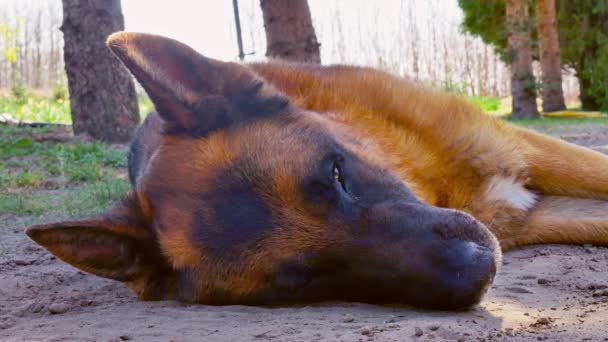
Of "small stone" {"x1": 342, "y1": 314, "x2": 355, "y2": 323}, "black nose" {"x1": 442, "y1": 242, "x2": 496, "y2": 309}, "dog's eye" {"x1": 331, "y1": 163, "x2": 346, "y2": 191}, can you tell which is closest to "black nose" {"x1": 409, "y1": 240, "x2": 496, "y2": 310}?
"black nose" {"x1": 442, "y1": 242, "x2": 496, "y2": 309}

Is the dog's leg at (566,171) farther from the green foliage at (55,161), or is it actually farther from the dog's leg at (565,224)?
the green foliage at (55,161)

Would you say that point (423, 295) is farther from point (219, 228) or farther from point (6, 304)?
point (6, 304)

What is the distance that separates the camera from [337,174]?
2.46 metres

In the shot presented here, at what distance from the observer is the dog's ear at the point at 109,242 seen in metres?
2.66

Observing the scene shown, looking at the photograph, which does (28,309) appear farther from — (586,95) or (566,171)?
(586,95)

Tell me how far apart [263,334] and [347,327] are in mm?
249

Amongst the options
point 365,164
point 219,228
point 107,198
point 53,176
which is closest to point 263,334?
point 219,228

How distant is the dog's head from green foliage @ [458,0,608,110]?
18593 mm

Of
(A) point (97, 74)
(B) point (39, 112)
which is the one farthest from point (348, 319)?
(B) point (39, 112)

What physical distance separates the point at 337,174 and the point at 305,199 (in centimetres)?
18

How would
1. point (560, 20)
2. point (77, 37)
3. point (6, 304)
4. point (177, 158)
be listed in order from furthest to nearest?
point (560, 20)
point (77, 37)
point (6, 304)
point (177, 158)

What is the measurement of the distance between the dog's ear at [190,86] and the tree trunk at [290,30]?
5337 mm

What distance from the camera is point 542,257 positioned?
3.14 metres

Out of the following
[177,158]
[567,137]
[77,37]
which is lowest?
[567,137]
